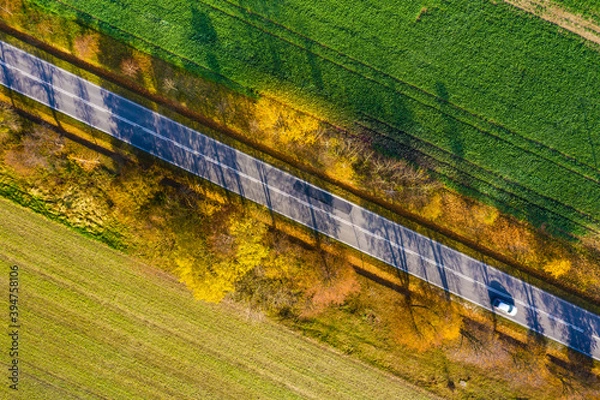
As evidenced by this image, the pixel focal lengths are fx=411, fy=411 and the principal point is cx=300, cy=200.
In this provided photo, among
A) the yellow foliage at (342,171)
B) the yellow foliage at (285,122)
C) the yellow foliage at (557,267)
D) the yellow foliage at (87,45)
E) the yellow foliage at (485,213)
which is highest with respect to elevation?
the yellow foliage at (87,45)

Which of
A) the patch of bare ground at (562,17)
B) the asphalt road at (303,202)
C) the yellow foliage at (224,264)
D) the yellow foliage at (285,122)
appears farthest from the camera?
the asphalt road at (303,202)

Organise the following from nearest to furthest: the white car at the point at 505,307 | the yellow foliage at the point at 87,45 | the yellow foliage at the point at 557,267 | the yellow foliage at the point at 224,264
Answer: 1. the yellow foliage at the point at 224,264
2. the yellow foliage at the point at 557,267
3. the yellow foliage at the point at 87,45
4. the white car at the point at 505,307

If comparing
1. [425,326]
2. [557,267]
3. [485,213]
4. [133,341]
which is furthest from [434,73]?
[133,341]

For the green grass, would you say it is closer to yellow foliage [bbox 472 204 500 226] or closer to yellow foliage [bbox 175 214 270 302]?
yellow foliage [bbox 175 214 270 302]

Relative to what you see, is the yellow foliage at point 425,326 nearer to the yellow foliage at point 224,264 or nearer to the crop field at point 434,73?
the crop field at point 434,73

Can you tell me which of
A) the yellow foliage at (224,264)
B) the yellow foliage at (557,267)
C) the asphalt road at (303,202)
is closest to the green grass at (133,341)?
the yellow foliage at (224,264)

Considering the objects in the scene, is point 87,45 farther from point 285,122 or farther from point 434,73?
point 434,73
